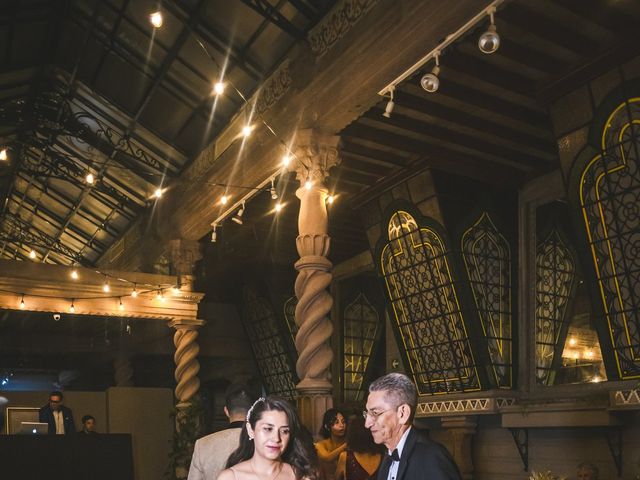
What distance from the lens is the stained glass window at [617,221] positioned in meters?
6.50

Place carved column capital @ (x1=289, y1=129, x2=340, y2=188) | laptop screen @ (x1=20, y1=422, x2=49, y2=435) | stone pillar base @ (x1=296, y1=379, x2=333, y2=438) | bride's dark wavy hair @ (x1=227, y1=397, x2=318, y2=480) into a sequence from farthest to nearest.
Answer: laptop screen @ (x1=20, y1=422, x2=49, y2=435)
carved column capital @ (x1=289, y1=129, x2=340, y2=188)
stone pillar base @ (x1=296, y1=379, x2=333, y2=438)
bride's dark wavy hair @ (x1=227, y1=397, x2=318, y2=480)

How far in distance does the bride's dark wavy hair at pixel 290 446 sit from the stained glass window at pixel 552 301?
6.47 metres

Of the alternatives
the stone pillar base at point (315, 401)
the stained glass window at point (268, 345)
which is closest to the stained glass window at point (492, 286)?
the stone pillar base at point (315, 401)

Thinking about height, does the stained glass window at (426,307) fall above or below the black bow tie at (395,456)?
above

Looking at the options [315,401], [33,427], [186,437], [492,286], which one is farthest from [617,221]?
[33,427]

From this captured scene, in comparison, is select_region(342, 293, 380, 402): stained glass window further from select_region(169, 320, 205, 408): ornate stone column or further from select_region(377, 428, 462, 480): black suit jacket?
select_region(377, 428, 462, 480): black suit jacket

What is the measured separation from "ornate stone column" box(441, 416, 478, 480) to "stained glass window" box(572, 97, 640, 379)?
264 centimetres

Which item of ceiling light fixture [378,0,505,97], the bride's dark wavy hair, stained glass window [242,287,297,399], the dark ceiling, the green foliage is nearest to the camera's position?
the bride's dark wavy hair

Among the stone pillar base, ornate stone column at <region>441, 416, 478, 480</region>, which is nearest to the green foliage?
ornate stone column at <region>441, 416, 478, 480</region>

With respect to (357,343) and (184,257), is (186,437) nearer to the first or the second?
(184,257)

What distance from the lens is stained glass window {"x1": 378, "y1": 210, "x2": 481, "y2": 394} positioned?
8922 mm

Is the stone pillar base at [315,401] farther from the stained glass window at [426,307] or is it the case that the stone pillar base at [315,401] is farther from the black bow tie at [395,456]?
the black bow tie at [395,456]

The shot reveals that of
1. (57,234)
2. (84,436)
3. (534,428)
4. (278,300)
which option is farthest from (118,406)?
(534,428)

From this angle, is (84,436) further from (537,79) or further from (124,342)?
(124,342)
